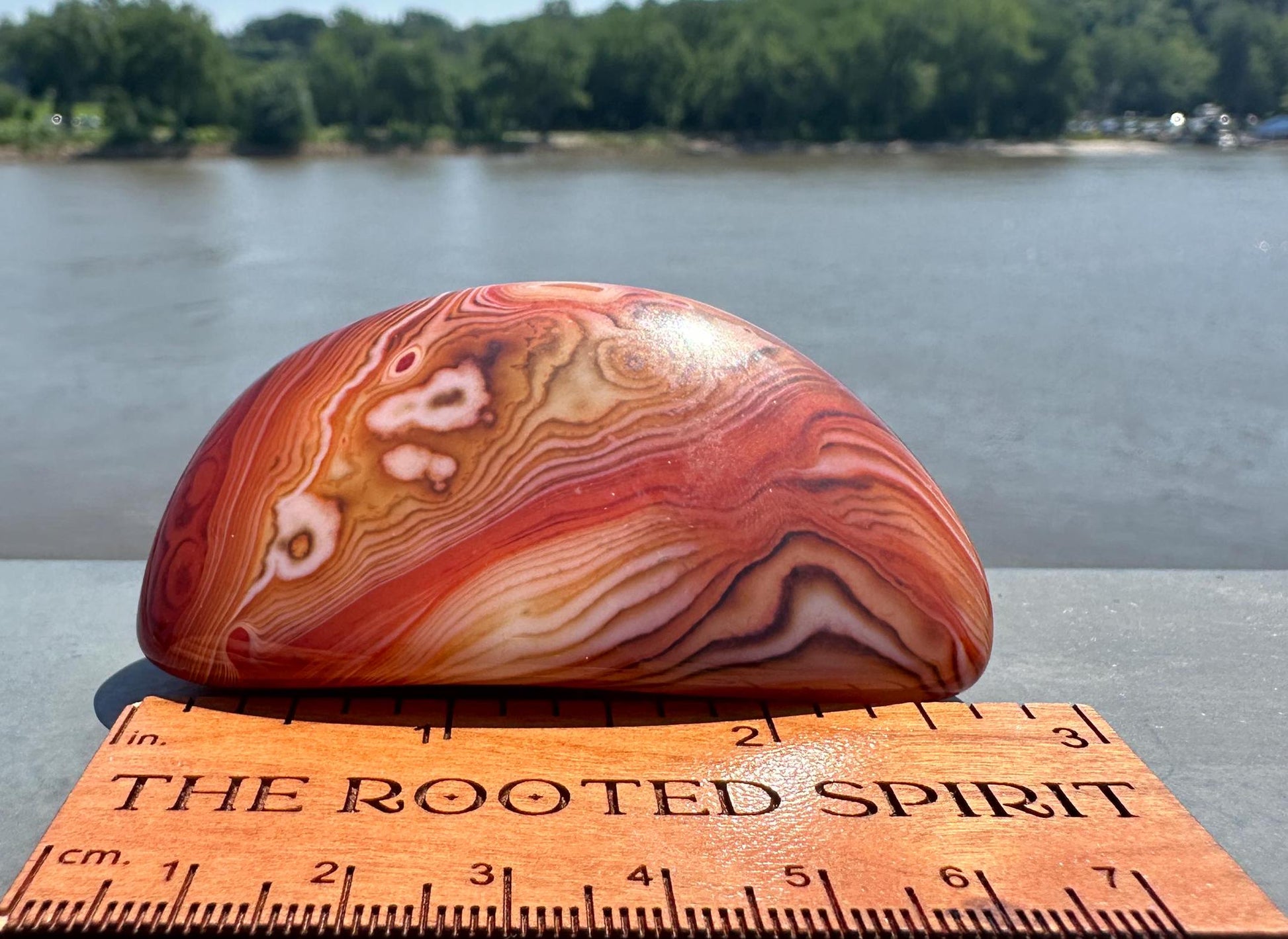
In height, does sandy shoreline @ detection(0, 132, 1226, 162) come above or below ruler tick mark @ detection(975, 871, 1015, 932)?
below

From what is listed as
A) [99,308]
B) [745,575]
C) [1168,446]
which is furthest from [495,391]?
[99,308]

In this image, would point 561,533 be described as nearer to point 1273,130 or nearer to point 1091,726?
point 1091,726

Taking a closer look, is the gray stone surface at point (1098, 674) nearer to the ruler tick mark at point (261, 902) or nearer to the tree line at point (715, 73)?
the ruler tick mark at point (261, 902)

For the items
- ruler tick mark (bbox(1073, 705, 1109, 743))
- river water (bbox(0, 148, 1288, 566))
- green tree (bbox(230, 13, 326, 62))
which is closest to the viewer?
ruler tick mark (bbox(1073, 705, 1109, 743))

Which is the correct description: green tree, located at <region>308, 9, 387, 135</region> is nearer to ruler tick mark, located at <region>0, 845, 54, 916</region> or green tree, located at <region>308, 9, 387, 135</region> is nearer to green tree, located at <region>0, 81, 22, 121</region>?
green tree, located at <region>0, 81, 22, 121</region>

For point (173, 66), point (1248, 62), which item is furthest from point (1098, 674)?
point (1248, 62)

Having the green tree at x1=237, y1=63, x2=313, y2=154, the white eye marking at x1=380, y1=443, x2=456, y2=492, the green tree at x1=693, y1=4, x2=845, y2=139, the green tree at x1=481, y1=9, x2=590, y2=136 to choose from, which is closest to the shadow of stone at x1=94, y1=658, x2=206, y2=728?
the white eye marking at x1=380, y1=443, x2=456, y2=492
